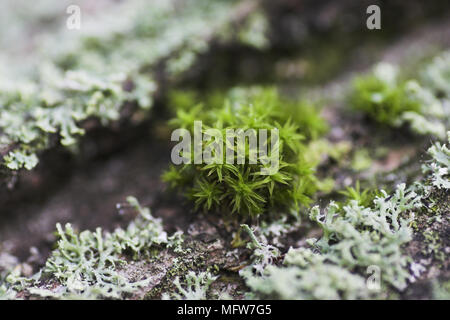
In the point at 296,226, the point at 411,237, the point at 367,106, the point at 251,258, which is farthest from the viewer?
the point at 367,106

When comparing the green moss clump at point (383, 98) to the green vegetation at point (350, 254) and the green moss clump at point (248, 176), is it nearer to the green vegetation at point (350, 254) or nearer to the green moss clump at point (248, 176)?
the green vegetation at point (350, 254)

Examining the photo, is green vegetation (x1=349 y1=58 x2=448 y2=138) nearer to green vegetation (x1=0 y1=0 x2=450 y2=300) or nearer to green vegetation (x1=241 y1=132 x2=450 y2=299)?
green vegetation (x1=0 y1=0 x2=450 y2=300)

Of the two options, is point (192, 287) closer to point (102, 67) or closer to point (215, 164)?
point (215, 164)

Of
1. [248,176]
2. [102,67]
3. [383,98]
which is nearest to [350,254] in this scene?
[248,176]

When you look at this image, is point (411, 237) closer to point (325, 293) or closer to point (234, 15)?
point (325, 293)

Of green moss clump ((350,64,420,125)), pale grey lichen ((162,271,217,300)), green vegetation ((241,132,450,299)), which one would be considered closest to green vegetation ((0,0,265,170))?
green moss clump ((350,64,420,125))

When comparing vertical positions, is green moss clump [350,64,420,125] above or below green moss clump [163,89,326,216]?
above

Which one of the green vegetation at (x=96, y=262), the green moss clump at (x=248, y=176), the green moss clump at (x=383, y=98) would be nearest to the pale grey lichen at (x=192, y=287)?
the green vegetation at (x=96, y=262)

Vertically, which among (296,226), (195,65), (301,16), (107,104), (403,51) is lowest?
(296,226)
